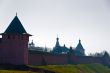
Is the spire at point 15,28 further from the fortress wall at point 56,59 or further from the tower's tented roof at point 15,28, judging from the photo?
the fortress wall at point 56,59

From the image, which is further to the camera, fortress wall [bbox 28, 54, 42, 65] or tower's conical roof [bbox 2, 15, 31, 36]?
fortress wall [bbox 28, 54, 42, 65]

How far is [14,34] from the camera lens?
117 feet

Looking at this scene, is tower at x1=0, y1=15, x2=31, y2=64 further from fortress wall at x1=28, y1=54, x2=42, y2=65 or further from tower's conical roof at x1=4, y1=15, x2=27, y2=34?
fortress wall at x1=28, y1=54, x2=42, y2=65

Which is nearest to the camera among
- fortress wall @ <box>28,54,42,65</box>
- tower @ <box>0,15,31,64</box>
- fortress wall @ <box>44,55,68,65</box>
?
tower @ <box>0,15,31,64</box>

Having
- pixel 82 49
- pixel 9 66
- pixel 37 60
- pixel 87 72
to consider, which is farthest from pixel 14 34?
pixel 82 49

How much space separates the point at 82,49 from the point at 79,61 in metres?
19.8

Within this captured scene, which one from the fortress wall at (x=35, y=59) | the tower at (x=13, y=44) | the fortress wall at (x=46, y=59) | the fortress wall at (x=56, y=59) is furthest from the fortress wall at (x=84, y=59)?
the tower at (x=13, y=44)

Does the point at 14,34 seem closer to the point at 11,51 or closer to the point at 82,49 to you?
→ the point at 11,51

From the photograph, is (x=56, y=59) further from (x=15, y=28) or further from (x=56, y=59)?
(x=15, y=28)

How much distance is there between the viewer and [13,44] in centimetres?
3588

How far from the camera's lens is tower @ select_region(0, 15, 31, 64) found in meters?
35.8

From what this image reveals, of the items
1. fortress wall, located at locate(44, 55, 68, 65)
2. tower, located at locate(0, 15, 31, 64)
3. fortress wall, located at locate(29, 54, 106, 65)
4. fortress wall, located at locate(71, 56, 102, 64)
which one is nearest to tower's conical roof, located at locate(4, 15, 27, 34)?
tower, located at locate(0, 15, 31, 64)

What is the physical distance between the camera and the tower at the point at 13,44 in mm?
35750

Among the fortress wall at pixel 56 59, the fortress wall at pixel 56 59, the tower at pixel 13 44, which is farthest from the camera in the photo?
the fortress wall at pixel 56 59
